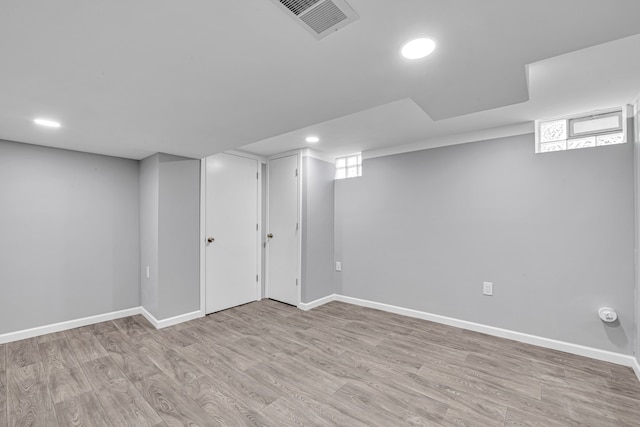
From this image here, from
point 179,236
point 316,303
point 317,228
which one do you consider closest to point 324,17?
point 179,236

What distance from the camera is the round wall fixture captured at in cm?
249

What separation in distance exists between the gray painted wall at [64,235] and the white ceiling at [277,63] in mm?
580

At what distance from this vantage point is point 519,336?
9.68ft

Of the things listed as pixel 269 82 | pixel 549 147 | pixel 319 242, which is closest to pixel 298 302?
pixel 319 242

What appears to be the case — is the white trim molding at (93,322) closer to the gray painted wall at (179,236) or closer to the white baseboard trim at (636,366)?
the gray painted wall at (179,236)

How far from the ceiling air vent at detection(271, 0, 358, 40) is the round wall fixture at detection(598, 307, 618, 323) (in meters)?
3.26

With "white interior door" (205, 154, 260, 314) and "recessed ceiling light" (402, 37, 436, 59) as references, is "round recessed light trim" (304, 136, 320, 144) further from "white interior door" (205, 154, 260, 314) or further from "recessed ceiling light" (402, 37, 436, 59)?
"recessed ceiling light" (402, 37, 436, 59)

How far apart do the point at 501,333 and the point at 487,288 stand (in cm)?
48

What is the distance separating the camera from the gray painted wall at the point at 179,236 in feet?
10.9

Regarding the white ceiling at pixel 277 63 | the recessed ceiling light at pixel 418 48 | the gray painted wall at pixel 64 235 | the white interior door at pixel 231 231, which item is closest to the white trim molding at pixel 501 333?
the white interior door at pixel 231 231

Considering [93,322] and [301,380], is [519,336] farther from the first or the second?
[93,322]

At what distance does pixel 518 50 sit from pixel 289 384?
8.30 ft

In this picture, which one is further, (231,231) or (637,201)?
(231,231)

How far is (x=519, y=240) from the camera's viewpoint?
9.79ft
